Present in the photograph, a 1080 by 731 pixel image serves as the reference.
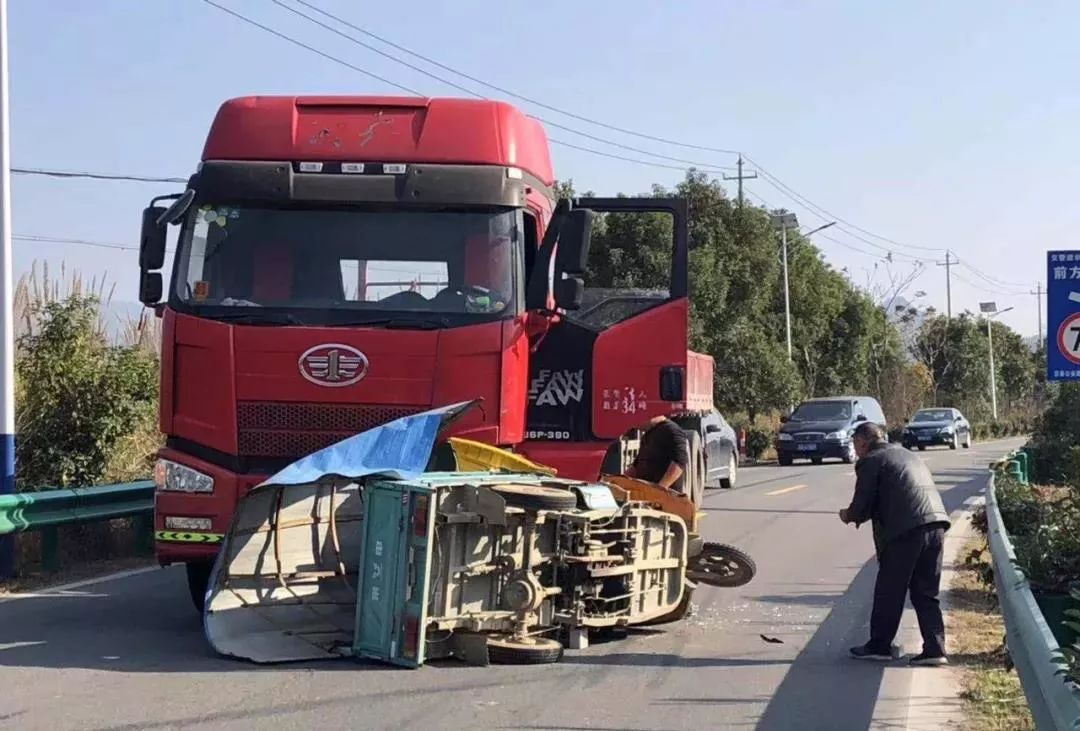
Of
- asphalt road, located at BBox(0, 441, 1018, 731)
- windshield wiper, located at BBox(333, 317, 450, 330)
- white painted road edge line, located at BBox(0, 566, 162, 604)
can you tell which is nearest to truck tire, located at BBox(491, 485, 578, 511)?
asphalt road, located at BBox(0, 441, 1018, 731)

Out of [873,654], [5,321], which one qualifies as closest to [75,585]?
[5,321]

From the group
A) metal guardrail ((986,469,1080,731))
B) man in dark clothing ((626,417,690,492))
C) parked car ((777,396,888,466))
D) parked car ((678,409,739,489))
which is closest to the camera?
metal guardrail ((986,469,1080,731))

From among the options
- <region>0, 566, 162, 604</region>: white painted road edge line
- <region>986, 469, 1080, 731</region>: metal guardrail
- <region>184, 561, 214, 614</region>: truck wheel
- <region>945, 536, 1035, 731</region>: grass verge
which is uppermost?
<region>986, 469, 1080, 731</region>: metal guardrail

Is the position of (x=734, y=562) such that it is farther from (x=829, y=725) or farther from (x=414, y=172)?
(x=414, y=172)

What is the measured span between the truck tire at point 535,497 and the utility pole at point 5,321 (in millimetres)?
5648

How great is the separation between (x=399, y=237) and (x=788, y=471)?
74.2ft

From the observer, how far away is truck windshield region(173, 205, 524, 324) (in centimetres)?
850

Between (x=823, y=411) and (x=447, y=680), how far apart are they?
27.3 m

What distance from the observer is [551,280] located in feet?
29.4

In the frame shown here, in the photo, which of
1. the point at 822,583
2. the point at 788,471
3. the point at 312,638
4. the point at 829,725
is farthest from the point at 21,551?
the point at 788,471

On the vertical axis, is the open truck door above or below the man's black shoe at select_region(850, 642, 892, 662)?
above

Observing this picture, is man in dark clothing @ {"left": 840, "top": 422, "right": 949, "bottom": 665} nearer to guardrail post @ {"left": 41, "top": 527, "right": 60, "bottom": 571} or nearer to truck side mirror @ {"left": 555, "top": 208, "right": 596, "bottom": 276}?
truck side mirror @ {"left": 555, "top": 208, "right": 596, "bottom": 276}

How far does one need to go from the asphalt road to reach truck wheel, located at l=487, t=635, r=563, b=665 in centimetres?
9

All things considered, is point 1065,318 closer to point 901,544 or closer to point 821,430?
point 901,544
